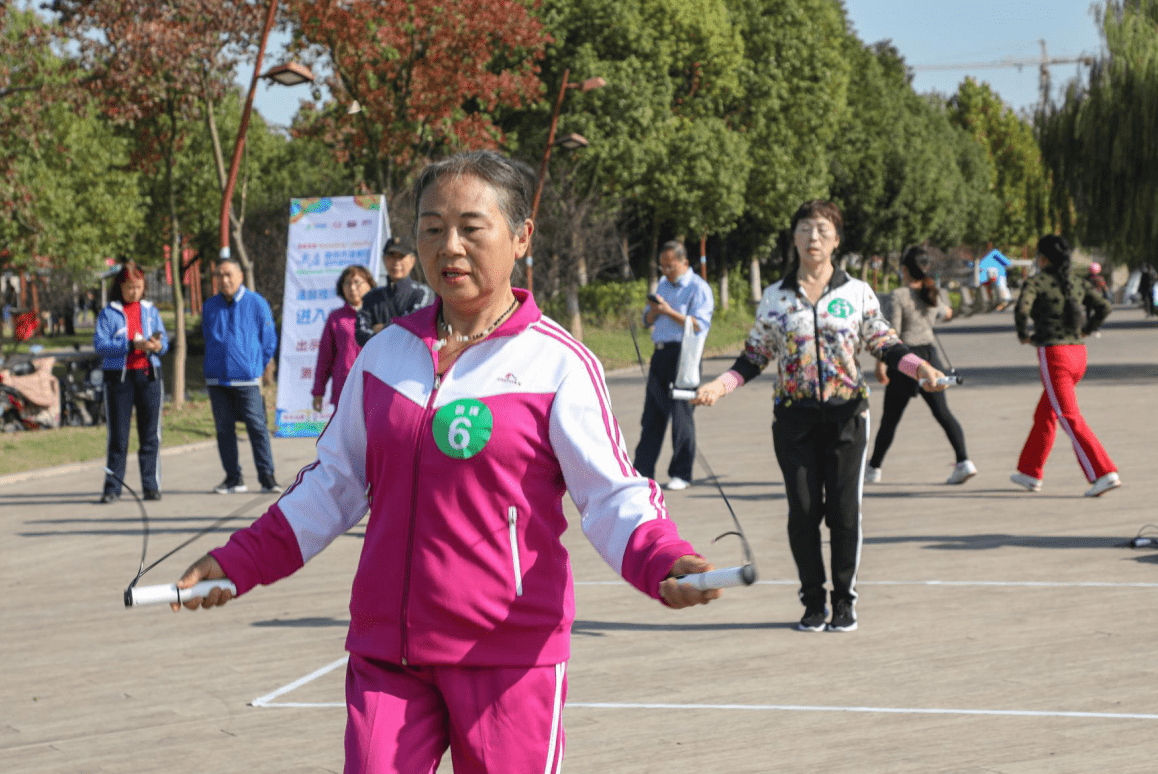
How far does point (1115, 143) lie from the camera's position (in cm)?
2648

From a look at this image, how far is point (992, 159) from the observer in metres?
100

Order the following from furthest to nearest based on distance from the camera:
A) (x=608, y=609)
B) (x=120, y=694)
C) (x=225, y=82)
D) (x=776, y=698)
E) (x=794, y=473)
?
A: (x=225, y=82) → (x=608, y=609) → (x=794, y=473) → (x=120, y=694) → (x=776, y=698)

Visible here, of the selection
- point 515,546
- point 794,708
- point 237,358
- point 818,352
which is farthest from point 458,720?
point 237,358

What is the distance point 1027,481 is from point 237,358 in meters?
6.51

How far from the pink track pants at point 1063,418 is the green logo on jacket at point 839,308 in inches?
180

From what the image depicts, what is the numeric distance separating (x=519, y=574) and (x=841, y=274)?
4.22 m

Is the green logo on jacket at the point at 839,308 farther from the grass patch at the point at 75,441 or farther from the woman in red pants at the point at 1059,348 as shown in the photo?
the grass patch at the point at 75,441

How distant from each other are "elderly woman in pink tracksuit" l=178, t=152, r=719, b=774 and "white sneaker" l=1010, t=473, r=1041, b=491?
902 cm

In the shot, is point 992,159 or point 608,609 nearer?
point 608,609

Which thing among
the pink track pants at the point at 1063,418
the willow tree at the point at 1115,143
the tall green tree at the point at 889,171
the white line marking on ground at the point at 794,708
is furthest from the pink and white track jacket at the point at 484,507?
the tall green tree at the point at 889,171

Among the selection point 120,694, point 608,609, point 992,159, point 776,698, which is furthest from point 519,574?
point 992,159

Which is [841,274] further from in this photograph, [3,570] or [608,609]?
[3,570]

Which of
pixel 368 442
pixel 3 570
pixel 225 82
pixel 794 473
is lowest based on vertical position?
pixel 3 570

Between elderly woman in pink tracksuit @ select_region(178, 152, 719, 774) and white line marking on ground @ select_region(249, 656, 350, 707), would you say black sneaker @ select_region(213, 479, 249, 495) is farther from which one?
elderly woman in pink tracksuit @ select_region(178, 152, 719, 774)
